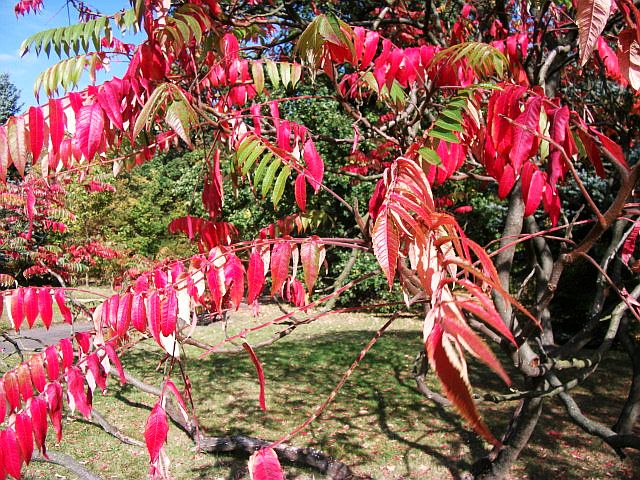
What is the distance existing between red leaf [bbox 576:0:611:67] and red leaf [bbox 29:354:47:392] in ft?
6.02

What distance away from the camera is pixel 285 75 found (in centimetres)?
246

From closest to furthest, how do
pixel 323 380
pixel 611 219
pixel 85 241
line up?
pixel 611 219
pixel 323 380
pixel 85 241

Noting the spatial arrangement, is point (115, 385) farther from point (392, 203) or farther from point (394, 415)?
point (392, 203)

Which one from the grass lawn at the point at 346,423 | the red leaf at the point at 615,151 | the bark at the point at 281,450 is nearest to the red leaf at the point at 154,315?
the red leaf at the point at 615,151

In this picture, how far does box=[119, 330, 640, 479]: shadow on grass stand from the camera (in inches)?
161

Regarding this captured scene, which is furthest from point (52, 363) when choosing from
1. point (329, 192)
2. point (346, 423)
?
point (346, 423)

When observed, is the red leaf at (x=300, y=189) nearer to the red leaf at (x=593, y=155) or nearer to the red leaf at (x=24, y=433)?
the red leaf at (x=593, y=155)

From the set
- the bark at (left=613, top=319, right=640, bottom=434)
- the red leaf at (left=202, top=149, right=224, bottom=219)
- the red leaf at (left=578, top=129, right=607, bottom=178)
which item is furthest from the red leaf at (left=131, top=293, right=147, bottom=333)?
the bark at (left=613, top=319, right=640, bottom=434)

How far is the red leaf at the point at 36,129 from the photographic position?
1.54 meters

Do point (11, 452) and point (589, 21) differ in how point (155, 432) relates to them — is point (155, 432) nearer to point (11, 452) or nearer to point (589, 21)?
point (11, 452)

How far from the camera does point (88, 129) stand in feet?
5.03

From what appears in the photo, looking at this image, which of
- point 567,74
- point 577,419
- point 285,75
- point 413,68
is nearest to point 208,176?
point 285,75

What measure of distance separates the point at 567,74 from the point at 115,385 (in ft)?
22.2

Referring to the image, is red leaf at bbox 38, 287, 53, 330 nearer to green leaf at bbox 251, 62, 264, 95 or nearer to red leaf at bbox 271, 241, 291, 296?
red leaf at bbox 271, 241, 291, 296
